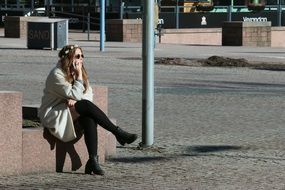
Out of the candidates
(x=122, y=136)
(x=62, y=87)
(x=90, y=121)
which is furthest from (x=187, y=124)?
(x=62, y=87)

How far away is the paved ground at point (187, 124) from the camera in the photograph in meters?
9.03

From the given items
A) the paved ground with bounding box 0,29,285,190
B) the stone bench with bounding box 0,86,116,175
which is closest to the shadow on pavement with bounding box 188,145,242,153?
the paved ground with bounding box 0,29,285,190

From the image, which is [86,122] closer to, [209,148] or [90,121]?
[90,121]

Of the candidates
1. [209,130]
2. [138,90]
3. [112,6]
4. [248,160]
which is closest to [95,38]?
[112,6]

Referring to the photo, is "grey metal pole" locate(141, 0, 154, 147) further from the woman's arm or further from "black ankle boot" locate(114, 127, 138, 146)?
the woman's arm

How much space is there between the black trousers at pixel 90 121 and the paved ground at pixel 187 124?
13.1 inches

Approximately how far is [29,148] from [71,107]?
630 mm

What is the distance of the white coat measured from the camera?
9122 millimetres

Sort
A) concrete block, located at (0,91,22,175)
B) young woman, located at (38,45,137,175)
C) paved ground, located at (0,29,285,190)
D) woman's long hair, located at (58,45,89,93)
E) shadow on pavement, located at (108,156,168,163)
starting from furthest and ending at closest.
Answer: shadow on pavement, located at (108,156,168,163) → woman's long hair, located at (58,45,89,93) → young woman, located at (38,45,137,175) → paved ground, located at (0,29,285,190) → concrete block, located at (0,91,22,175)

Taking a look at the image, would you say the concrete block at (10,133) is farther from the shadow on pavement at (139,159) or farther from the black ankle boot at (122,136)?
the shadow on pavement at (139,159)

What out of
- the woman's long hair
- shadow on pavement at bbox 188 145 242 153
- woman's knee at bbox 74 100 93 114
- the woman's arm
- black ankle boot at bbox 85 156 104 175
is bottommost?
shadow on pavement at bbox 188 145 242 153

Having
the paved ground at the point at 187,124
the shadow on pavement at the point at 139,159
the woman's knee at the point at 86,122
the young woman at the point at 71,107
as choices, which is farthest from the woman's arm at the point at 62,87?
the shadow on pavement at the point at 139,159

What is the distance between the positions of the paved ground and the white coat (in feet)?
1.51

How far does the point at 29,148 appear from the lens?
8.98 meters
